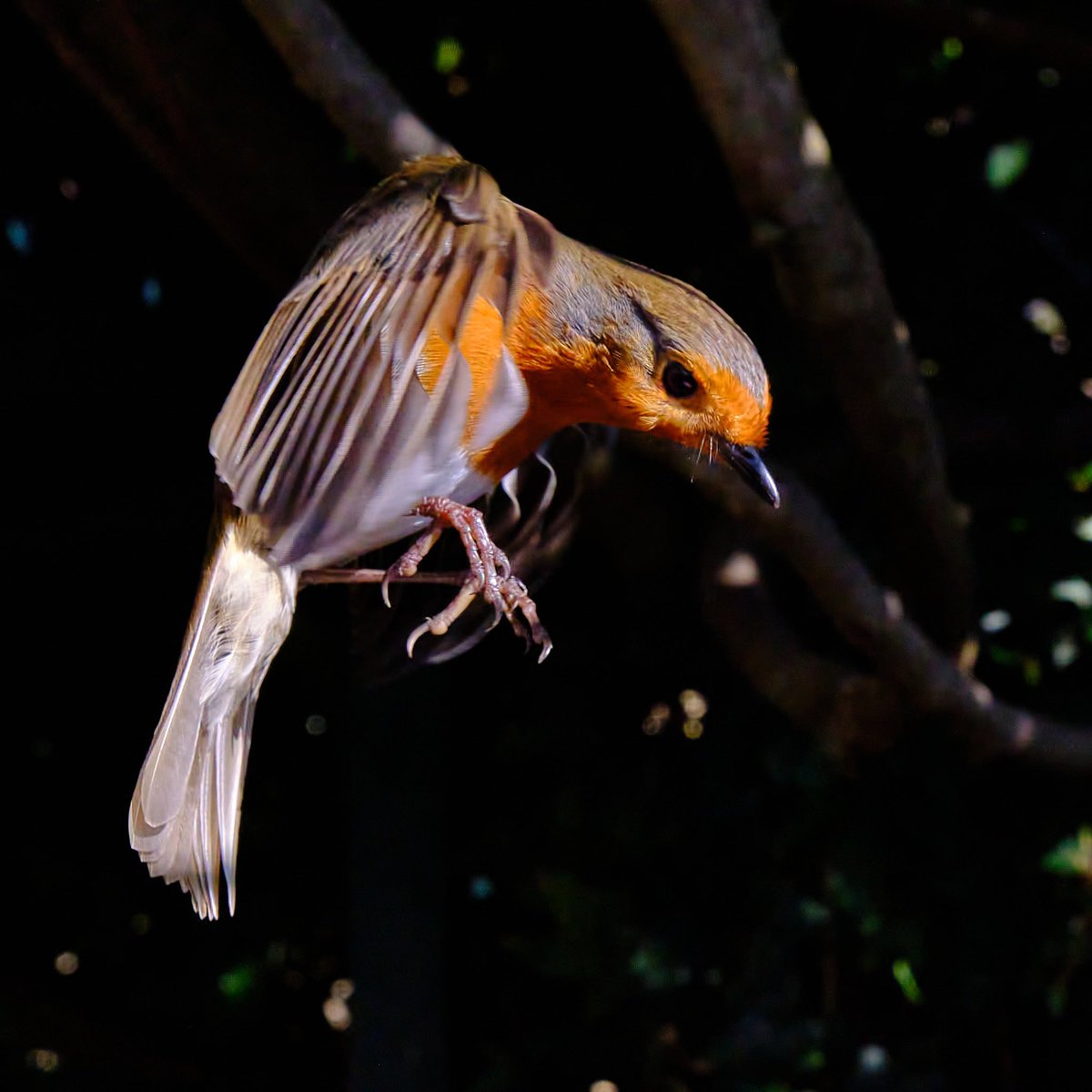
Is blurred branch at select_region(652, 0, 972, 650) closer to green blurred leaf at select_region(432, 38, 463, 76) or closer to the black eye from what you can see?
the black eye

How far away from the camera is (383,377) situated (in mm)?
1245

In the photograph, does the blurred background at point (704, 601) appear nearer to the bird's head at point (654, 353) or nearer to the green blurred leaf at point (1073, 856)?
the green blurred leaf at point (1073, 856)

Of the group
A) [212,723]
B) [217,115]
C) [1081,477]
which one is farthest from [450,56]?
[212,723]

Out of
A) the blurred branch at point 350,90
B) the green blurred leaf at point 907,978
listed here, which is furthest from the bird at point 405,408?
the green blurred leaf at point 907,978

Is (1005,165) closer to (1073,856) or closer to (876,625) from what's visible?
(876,625)

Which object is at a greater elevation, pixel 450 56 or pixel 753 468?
pixel 450 56

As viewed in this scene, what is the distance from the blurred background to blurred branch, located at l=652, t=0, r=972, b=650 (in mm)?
43

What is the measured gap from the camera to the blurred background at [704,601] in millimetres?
2461

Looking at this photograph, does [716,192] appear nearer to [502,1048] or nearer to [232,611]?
[232,611]

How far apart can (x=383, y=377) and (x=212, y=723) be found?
43 centimetres

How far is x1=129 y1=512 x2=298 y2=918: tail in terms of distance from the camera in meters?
1.36

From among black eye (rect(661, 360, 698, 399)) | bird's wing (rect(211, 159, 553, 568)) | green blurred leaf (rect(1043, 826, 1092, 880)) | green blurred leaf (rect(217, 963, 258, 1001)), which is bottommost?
green blurred leaf (rect(1043, 826, 1092, 880))

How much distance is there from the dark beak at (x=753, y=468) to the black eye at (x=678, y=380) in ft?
0.31

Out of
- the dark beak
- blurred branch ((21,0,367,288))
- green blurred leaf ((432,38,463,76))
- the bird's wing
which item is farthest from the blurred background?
the bird's wing
